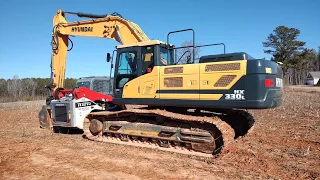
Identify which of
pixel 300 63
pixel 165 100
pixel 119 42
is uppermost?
pixel 300 63

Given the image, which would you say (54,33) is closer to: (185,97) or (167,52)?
(167,52)

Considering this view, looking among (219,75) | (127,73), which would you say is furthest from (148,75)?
(219,75)

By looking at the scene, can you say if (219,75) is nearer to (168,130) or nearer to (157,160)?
(168,130)

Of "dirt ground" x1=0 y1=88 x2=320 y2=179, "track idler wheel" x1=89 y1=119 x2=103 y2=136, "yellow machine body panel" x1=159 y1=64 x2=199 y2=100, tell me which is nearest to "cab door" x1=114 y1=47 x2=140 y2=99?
"yellow machine body panel" x1=159 y1=64 x2=199 y2=100

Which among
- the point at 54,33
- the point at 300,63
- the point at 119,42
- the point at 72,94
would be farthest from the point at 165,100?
the point at 300,63

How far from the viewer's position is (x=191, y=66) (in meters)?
6.99

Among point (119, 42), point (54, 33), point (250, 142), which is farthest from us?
point (54, 33)

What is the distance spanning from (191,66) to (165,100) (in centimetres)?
118

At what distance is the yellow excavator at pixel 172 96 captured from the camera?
6301mm

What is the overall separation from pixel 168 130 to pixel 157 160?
1.15 metres

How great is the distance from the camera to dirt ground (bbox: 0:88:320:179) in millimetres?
5364

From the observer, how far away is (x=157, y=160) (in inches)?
252

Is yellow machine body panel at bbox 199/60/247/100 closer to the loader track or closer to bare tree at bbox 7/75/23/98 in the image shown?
the loader track

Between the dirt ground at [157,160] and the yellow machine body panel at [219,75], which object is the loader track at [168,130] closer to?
the dirt ground at [157,160]
